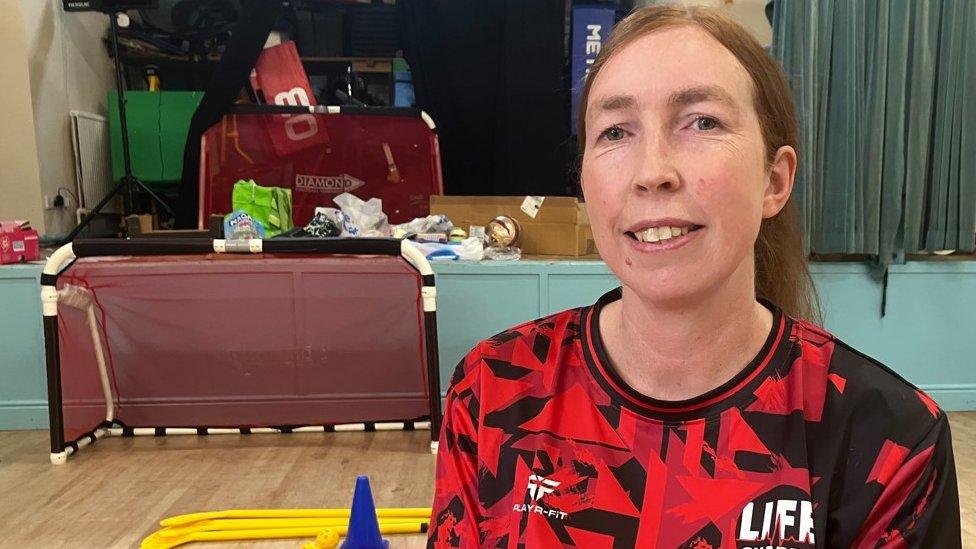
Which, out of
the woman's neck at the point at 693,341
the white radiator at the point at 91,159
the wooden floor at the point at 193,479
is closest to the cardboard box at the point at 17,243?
the wooden floor at the point at 193,479

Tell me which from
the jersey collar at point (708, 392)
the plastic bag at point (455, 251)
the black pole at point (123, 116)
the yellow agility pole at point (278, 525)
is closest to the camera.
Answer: the jersey collar at point (708, 392)

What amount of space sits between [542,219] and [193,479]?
5.31 ft

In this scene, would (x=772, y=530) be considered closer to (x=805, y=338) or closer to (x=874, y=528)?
(x=874, y=528)

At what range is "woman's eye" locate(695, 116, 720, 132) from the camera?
78cm

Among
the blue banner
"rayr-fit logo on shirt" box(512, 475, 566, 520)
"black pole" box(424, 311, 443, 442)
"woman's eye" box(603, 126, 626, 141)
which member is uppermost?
the blue banner

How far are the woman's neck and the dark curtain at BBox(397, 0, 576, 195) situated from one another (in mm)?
2529

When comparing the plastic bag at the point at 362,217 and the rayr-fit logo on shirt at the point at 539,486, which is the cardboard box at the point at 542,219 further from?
the rayr-fit logo on shirt at the point at 539,486

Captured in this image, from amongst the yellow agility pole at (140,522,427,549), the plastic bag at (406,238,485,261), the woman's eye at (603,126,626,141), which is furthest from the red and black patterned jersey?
the plastic bag at (406,238,485,261)

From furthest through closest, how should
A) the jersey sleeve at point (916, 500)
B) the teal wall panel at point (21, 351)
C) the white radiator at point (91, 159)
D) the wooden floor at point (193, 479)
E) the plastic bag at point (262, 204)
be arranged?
the white radiator at point (91, 159), the plastic bag at point (262, 204), the teal wall panel at point (21, 351), the wooden floor at point (193, 479), the jersey sleeve at point (916, 500)

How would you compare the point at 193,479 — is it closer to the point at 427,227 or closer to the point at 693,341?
the point at 427,227

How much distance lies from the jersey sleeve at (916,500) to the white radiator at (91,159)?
375 centimetres

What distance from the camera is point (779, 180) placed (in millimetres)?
869

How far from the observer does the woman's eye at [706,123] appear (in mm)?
782

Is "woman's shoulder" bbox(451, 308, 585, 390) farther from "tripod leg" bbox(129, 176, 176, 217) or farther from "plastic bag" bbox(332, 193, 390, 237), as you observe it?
"tripod leg" bbox(129, 176, 176, 217)
